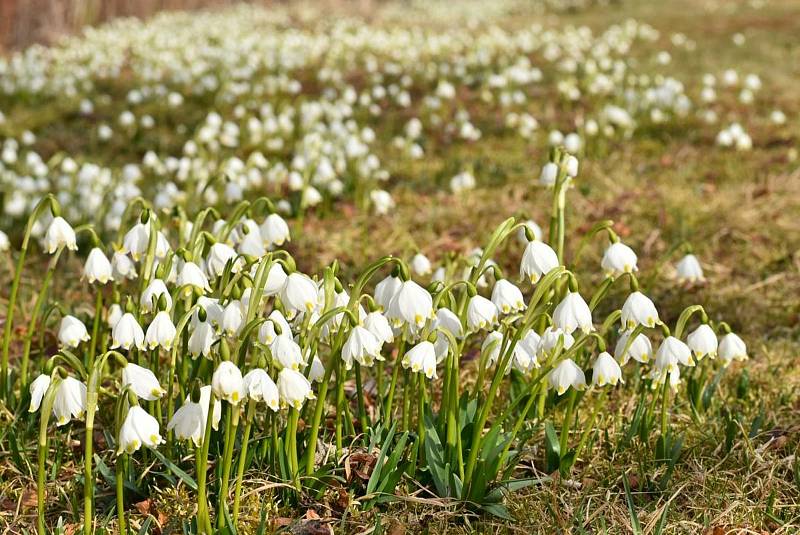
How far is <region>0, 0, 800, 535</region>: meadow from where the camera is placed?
2.33 metres

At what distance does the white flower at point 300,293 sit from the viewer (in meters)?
2.24

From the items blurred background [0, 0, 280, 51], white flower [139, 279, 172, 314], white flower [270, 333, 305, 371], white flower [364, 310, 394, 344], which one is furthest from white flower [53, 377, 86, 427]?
blurred background [0, 0, 280, 51]

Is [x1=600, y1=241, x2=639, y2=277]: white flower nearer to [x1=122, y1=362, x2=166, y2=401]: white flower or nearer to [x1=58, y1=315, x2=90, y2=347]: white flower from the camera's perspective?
[x1=122, y1=362, x2=166, y2=401]: white flower

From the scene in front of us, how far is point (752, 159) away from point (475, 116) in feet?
8.27

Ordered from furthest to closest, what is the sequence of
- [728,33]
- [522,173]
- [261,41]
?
[728,33] < [261,41] < [522,173]

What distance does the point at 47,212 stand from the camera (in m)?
5.10

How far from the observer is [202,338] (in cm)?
224

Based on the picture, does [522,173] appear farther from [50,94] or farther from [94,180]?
[50,94]

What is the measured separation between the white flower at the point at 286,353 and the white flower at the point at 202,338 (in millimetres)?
198

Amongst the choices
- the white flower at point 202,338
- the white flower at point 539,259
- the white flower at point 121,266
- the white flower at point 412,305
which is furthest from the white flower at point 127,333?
the white flower at point 539,259

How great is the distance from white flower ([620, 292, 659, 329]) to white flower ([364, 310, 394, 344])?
65 cm

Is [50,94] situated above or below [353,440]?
above

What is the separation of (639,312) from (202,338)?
118 cm

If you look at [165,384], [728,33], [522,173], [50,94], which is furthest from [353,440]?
[728,33]
